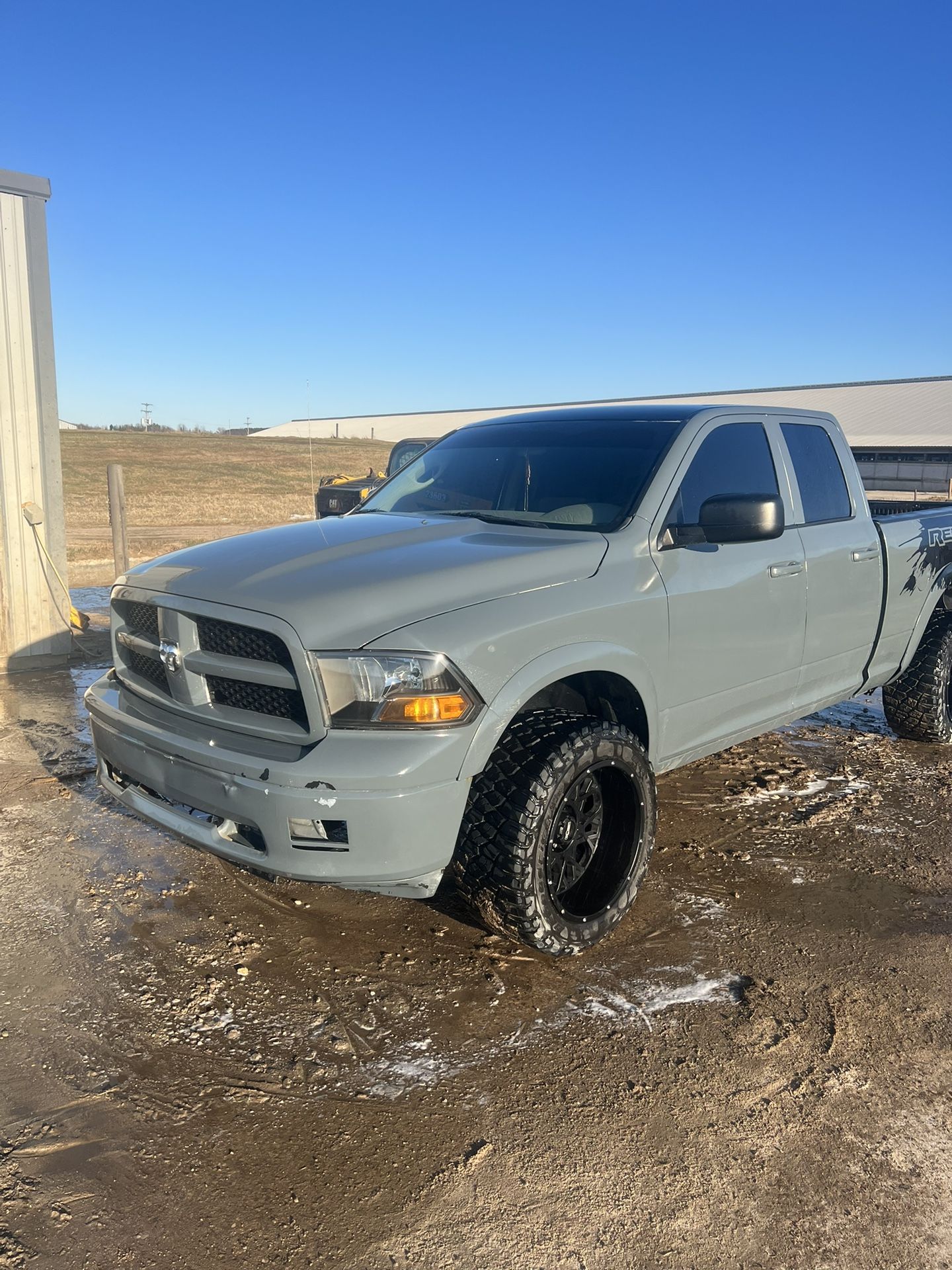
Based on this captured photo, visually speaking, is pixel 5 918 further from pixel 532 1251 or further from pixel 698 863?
pixel 698 863

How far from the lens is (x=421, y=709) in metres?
2.94

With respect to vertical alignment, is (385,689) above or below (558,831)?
above

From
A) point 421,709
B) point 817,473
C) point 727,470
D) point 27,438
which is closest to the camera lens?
point 421,709

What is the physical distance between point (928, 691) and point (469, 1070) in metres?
4.13

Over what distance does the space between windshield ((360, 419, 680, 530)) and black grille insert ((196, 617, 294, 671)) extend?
1356 mm

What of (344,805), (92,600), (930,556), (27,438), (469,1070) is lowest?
(469,1070)

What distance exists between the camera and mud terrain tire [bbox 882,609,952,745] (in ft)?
19.1

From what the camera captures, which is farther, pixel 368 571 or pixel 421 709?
pixel 368 571

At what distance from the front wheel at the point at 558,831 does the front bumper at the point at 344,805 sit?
0.65 feet

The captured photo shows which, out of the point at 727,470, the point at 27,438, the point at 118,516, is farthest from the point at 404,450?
the point at 727,470

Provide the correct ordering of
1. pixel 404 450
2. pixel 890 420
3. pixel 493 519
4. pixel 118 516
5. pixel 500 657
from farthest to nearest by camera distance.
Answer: pixel 890 420
pixel 404 450
pixel 118 516
pixel 493 519
pixel 500 657

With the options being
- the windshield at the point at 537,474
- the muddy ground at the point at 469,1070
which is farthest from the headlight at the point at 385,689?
the windshield at the point at 537,474

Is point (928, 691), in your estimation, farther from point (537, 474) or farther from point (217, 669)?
point (217, 669)

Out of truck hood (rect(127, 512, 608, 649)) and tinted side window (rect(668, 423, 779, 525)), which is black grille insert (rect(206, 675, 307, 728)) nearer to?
truck hood (rect(127, 512, 608, 649))
